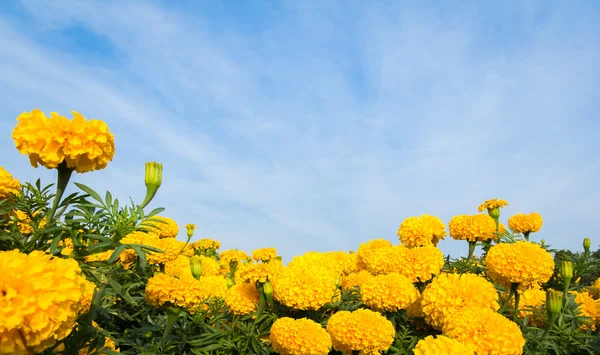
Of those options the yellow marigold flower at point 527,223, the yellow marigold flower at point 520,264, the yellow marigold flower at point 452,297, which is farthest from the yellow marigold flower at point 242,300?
the yellow marigold flower at point 527,223

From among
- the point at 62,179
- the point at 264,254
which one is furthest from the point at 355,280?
the point at 62,179

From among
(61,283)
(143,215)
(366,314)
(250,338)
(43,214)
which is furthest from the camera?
(250,338)

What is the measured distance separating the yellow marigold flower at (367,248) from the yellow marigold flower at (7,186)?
8.69ft

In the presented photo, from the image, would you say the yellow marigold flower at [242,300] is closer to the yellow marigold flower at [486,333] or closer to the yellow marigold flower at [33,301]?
the yellow marigold flower at [486,333]

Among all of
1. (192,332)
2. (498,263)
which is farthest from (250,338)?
(498,263)

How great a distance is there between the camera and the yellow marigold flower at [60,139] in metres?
1.97

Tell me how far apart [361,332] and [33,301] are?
159cm

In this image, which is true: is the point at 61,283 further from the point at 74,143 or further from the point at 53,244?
the point at 74,143

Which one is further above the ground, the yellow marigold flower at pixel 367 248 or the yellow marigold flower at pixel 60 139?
the yellow marigold flower at pixel 367 248

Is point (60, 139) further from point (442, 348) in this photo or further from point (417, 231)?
point (417, 231)

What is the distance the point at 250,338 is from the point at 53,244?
1281mm

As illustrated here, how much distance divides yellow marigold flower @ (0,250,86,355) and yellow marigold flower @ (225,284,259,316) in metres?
1.45

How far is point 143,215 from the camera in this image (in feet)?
7.08

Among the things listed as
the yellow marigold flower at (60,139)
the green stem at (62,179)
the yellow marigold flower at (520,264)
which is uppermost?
the yellow marigold flower at (520,264)
